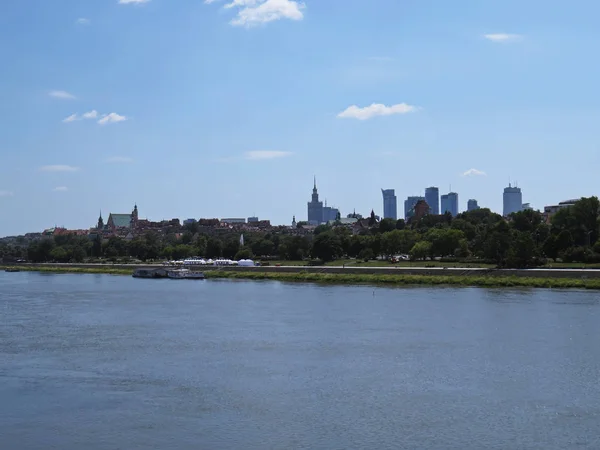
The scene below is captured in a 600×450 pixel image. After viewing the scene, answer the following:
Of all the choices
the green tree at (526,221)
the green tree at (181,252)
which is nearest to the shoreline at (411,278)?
the green tree at (181,252)

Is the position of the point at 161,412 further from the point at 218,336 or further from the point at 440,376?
the point at 218,336

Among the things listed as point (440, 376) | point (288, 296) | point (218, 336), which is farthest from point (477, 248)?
point (440, 376)

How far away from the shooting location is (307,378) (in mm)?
20859

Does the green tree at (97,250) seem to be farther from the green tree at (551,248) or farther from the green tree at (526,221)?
the green tree at (551,248)

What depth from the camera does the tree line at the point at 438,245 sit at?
57688mm

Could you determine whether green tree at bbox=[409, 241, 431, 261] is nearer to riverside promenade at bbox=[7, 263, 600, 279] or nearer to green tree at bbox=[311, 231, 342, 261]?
green tree at bbox=[311, 231, 342, 261]

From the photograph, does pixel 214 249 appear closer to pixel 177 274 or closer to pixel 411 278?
pixel 177 274

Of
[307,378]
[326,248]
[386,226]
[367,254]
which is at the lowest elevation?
[307,378]

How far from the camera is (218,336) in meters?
28.8

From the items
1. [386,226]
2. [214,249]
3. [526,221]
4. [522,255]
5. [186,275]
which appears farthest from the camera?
[386,226]

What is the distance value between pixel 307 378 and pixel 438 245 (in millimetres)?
49615

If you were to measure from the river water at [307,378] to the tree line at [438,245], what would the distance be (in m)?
20.7

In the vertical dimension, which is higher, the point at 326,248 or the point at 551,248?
the point at 326,248

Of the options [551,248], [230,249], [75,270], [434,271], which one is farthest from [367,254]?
[75,270]
